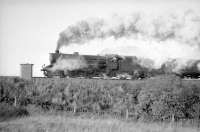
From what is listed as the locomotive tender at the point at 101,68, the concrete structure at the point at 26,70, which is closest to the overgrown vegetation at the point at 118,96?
the concrete structure at the point at 26,70

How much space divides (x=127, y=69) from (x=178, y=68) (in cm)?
317

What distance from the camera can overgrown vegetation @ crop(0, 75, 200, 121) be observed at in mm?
9180

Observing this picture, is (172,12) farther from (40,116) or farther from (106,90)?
(40,116)

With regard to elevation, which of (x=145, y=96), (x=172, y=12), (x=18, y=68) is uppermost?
(x=172, y=12)

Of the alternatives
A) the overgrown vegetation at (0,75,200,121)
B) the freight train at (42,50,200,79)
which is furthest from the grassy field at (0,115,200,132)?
the freight train at (42,50,200,79)

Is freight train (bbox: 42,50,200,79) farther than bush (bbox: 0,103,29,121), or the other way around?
freight train (bbox: 42,50,200,79)

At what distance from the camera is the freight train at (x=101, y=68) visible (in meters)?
17.4

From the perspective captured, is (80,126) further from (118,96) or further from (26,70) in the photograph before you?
(26,70)

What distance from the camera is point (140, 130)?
751cm

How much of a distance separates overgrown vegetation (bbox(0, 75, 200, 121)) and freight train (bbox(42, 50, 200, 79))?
510 cm

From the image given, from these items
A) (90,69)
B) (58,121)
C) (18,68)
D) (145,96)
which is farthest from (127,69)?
(58,121)

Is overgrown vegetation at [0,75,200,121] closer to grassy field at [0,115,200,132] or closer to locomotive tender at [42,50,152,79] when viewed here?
grassy field at [0,115,200,132]

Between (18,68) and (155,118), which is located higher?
(18,68)

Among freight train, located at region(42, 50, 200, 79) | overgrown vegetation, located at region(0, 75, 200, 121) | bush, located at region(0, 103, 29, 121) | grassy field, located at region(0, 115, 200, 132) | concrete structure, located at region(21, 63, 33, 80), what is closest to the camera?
grassy field, located at region(0, 115, 200, 132)
